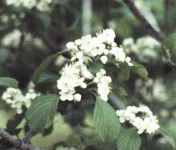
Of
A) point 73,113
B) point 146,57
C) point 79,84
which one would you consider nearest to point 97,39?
point 79,84

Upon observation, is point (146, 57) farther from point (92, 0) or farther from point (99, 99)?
point (99, 99)

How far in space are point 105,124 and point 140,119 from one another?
4.7 inches

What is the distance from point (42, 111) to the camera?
61.3 inches

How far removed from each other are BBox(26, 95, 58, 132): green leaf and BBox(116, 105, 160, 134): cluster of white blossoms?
0.20m

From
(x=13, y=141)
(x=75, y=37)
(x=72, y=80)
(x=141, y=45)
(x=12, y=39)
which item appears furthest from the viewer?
(x=12, y=39)

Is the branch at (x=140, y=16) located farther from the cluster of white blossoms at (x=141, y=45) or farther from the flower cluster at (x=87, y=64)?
the flower cluster at (x=87, y=64)

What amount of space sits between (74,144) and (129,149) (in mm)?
322

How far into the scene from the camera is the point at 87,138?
6.21 ft

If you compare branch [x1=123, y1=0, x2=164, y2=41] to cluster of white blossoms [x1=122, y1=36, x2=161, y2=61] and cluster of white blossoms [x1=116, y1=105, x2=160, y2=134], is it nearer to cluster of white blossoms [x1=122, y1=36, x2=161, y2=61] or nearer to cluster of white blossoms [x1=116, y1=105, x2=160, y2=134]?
cluster of white blossoms [x1=122, y1=36, x2=161, y2=61]

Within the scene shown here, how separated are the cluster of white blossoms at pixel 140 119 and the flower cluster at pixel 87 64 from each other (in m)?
0.10

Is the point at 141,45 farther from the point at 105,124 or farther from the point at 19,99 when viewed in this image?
the point at 105,124

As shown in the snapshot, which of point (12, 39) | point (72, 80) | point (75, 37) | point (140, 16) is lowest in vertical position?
point (72, 80)

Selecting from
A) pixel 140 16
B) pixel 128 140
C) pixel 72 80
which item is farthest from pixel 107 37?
pixel 140 16

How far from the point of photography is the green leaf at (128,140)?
154 cm
